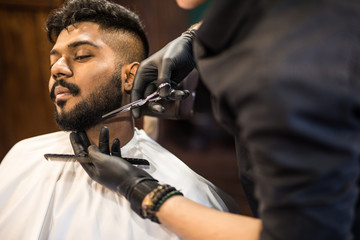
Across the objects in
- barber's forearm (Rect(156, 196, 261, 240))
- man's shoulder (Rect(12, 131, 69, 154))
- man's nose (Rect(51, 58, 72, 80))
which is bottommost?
man's shoulder (Rect(12, 131, 69, 154))

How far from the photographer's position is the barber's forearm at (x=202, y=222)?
2.34 feet

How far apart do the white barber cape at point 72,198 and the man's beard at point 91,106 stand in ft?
0.59

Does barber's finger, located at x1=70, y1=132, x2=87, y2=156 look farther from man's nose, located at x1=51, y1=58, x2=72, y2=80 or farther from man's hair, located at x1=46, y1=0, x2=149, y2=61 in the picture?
man's hair, located at x1=46, y1=0, x2=149, y2=61

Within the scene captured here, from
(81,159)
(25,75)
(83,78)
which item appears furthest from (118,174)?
(25,75)

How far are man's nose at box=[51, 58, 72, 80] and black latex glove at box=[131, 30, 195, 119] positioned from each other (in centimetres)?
30

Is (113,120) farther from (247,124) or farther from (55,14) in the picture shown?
(247,124)

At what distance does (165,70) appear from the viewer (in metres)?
1.18

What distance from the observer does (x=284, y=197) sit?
482 mm

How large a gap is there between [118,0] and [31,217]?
1253 millimetres

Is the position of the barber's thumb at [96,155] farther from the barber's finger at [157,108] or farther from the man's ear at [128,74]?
the man's ear at [128,74]

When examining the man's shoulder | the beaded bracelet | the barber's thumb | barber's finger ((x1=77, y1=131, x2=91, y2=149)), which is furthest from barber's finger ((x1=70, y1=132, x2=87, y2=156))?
the beaded bracelet

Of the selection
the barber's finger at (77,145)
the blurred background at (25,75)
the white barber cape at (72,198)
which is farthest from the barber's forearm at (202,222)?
the blurred background at (25,75)

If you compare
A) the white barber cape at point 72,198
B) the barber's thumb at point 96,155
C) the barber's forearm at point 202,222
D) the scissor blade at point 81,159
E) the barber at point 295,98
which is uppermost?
the barber at point 295,98

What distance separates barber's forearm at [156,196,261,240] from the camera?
0.71 metres
